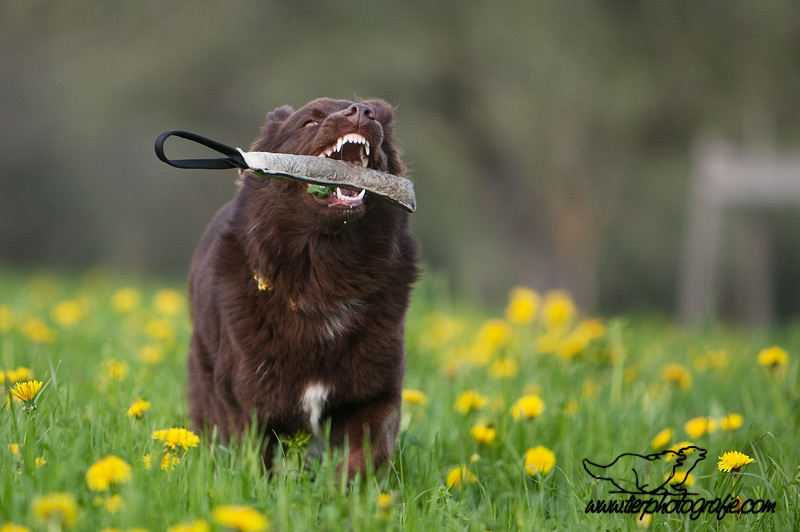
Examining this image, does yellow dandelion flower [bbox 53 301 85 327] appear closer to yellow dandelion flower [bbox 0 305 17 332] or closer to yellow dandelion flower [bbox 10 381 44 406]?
yellow dandelion flower [bbox 0 305 17 332]

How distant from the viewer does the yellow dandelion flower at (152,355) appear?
421 centimetres

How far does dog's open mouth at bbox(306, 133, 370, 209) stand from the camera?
2.85 meters

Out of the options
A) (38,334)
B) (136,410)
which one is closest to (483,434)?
(136,410)

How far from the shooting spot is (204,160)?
8.61 ft

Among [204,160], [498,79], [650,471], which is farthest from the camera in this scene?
[498,79]

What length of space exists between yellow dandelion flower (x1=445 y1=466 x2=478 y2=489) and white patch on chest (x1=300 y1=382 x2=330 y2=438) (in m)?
0.49

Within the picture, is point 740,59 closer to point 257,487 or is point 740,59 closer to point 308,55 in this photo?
point 308,55

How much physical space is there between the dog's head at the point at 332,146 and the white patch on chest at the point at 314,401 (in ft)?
1.85

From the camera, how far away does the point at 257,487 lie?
2.22 metres

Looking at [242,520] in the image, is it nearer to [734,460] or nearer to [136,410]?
[136,410]

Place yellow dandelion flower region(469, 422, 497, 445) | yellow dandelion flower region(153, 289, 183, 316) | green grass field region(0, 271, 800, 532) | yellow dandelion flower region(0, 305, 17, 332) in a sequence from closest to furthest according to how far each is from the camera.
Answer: green grass field region(0, 271, 800, 532) < yellow dandelion flower region(469, 422, 497, 445) < yellow dandelion flower region(0, 305, 17, 332) < yellow dandelion flower region(153, 289, 183, 316)

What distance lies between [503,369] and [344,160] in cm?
150

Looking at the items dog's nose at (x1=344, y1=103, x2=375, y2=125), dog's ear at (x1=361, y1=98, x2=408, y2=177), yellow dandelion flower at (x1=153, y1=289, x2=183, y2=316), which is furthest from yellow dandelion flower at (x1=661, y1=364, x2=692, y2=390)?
yellow dandelion flower at (x1=153, y1=289, x2=183, y2=316)

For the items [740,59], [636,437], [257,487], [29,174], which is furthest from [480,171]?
[29,174]
